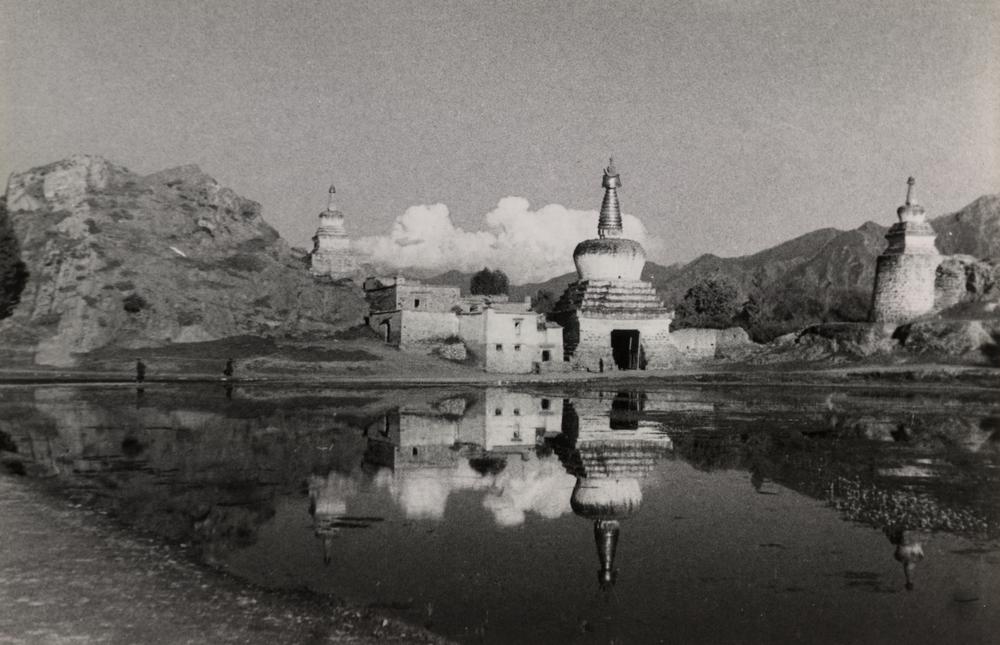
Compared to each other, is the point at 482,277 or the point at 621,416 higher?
the point at 482,277

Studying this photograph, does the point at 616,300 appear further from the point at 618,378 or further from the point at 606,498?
the point at 606,498

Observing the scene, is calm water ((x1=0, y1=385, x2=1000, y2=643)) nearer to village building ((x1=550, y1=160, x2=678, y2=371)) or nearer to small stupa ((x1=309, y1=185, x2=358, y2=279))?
village building ((x1=550, y1=160, x2=678, y2=371))

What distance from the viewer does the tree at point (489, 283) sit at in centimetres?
9644

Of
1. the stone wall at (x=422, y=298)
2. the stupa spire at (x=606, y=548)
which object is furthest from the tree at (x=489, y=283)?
the stupa spire at (x=606, y=548)

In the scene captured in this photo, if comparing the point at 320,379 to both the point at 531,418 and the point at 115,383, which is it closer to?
the point at 115,383

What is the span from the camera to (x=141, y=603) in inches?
313

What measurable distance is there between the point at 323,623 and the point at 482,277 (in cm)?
9044

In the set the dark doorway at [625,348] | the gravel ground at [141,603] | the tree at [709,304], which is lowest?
the gravel ground at [141,603]

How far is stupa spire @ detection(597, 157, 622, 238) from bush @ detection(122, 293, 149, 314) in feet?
106

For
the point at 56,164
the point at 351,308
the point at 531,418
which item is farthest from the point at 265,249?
the point at 531,418

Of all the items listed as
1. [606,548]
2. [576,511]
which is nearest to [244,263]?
[576,511]

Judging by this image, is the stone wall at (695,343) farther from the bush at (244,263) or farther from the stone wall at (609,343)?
the bush at (244,263)

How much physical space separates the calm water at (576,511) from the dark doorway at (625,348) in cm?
2885

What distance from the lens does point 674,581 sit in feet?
30.5
